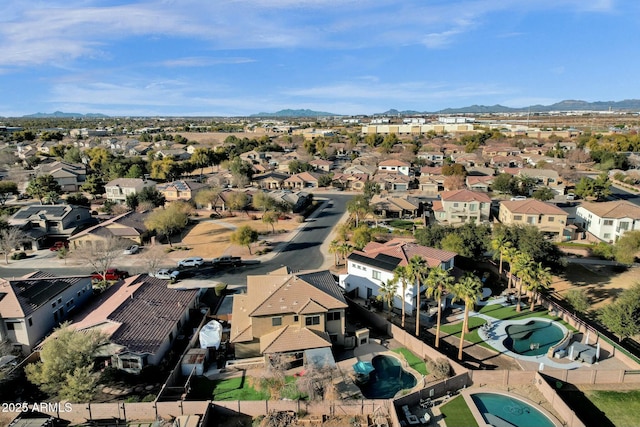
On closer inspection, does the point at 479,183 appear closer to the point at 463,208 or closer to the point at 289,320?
the point at 463,208

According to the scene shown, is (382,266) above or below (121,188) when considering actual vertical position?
below

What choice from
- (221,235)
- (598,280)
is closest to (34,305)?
(221,235)

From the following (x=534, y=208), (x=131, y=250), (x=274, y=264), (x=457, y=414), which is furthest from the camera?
(x=534, y=208)

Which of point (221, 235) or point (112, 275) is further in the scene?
point (221, 235)

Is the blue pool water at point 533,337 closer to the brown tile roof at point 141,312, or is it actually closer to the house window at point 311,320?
the house window at point 311,320

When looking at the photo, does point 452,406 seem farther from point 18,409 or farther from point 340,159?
point 340,159

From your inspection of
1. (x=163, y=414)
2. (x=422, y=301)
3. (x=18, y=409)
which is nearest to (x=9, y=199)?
(x=18, y=409)
